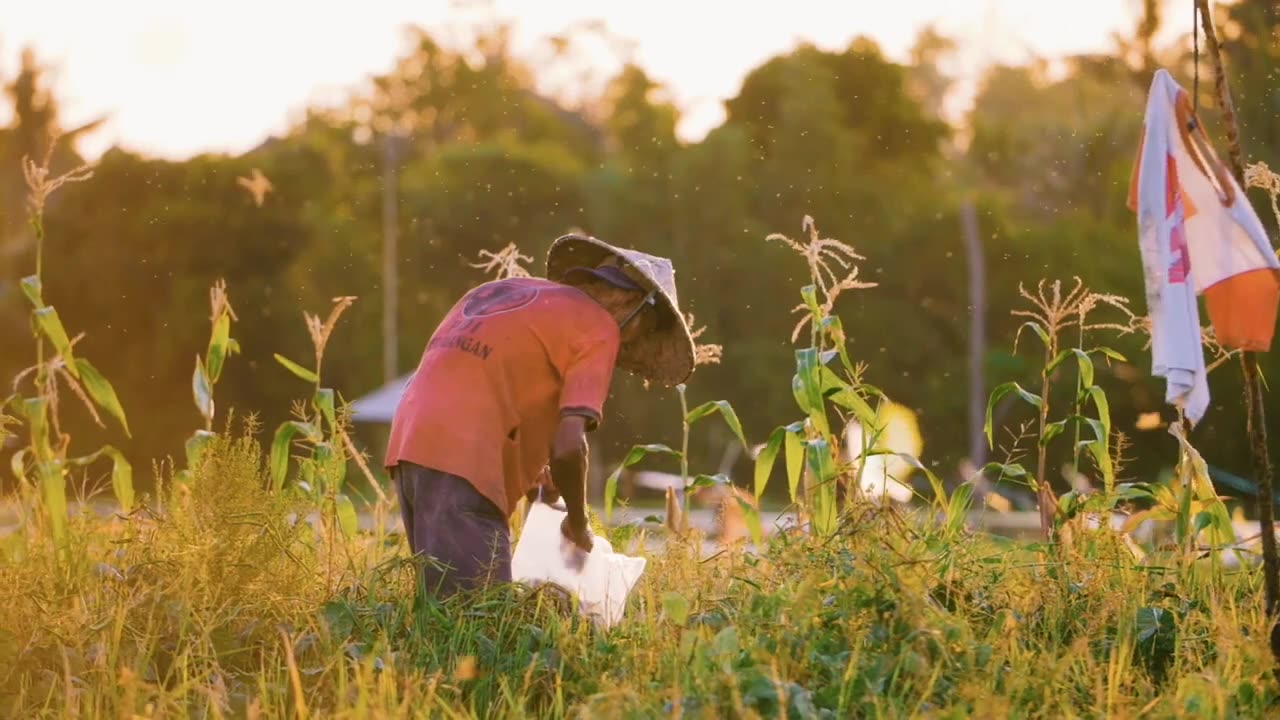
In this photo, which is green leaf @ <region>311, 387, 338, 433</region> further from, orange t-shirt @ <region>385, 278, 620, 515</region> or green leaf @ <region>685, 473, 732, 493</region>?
green leaf @ <region>685, 473, 732, 493</region>

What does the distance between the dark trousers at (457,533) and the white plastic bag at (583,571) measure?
13cm

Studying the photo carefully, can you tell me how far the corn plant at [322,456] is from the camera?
5.92 m

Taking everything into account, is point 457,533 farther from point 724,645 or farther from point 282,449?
point 282,449

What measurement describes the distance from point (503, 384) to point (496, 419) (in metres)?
0.12

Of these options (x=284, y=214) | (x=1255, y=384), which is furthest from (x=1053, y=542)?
(x=284, y=214)

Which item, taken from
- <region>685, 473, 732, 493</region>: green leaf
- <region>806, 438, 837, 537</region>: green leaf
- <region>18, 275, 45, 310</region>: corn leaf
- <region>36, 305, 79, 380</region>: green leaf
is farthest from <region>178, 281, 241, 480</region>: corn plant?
<region>806, 438, 837, 537</region>: green leaf

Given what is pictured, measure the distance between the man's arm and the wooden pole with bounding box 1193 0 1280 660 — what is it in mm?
1986

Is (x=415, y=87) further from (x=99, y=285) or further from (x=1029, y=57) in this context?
(x=1029, y=57)

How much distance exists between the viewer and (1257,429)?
14.2 ft

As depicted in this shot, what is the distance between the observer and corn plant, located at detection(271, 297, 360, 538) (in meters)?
5.92

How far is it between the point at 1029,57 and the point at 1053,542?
4059cm

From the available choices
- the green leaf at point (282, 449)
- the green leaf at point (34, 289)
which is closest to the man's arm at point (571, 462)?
the green leaf at point (282, 449)

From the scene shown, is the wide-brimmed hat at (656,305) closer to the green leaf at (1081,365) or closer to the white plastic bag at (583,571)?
the white plastic bag at (583,571)

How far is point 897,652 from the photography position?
4.18 m
